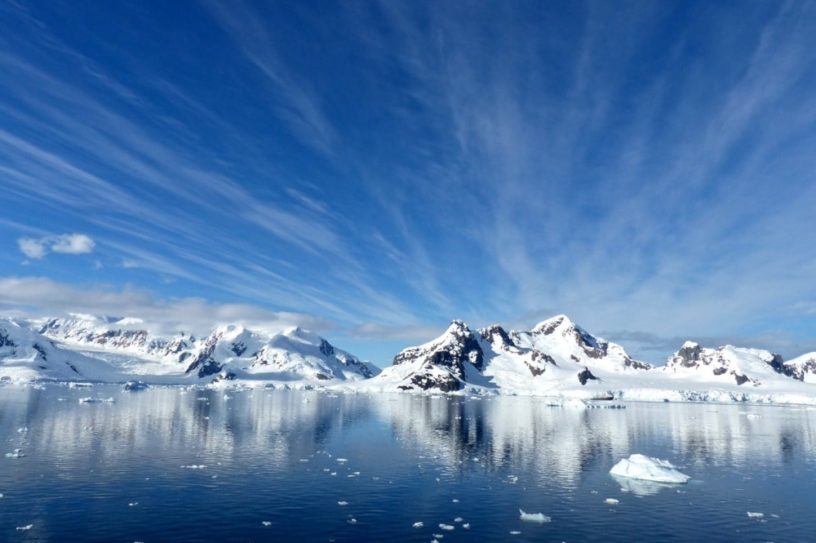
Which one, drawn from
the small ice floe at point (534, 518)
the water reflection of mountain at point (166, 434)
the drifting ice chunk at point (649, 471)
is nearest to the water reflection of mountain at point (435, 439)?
the water reflection of mountain at point (166, 434)

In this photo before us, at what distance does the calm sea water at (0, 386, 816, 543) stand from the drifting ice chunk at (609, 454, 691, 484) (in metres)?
2.02

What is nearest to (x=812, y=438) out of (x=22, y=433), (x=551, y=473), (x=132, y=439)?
(x=551, y=473)

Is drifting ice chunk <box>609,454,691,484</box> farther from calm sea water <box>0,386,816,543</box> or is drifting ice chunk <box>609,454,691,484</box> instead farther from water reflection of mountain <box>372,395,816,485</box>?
water reflection of mountain <box>372,395,816,485</box>

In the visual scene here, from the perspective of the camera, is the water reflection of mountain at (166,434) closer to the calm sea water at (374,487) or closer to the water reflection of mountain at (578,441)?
the calm sea water at (374,487)

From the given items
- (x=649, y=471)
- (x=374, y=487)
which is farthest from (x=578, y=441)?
(x=374, y=487)

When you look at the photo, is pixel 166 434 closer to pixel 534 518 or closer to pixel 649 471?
pixel 534 518

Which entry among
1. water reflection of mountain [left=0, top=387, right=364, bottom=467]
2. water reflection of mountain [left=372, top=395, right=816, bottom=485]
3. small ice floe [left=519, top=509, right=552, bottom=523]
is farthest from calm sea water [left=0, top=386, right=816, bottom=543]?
small ice floe [left=519, top=509, right=552, bottom=523]

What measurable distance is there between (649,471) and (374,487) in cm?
3584

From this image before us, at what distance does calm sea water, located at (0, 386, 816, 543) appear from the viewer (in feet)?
152

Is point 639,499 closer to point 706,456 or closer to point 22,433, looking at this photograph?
point 706,456

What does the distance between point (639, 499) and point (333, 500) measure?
33.3 meters

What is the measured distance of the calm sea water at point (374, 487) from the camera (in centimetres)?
4631

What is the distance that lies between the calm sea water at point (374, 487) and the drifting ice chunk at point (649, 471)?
2020mm

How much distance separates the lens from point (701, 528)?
160ft
